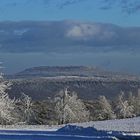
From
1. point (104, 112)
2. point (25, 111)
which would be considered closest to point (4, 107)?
point (25, 111)

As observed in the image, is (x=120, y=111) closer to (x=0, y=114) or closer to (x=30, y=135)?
(x=0, y=114)

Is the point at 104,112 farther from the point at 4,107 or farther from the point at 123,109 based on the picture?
the point at 4,107

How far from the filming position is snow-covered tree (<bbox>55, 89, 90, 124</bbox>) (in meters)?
57.9

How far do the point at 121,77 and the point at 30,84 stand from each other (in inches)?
1316

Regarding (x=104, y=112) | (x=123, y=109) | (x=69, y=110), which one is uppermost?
(x=123, y=109)

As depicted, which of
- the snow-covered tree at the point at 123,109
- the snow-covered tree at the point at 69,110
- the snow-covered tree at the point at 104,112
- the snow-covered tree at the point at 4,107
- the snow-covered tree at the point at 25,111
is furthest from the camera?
the snow-covered tree at the point at 123,109

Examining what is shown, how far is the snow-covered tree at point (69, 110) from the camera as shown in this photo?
190 ft

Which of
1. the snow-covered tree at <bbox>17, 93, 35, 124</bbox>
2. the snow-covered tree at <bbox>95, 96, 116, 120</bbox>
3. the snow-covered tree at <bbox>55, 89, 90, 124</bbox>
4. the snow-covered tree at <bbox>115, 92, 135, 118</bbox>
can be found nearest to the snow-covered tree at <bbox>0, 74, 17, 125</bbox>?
the snow-covered tree at <bbox>17, 93, 35, 124</bbox>

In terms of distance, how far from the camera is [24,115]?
183 ft

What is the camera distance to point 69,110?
5866 cm

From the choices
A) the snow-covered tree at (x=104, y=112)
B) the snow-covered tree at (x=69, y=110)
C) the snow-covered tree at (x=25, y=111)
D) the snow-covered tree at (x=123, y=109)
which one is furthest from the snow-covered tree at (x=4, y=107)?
the snow-covered tree at (x=123, y=109)

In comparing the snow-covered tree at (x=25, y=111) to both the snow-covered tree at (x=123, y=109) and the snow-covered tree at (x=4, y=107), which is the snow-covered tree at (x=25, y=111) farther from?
the snow-covered tree at (x=4, y=107)

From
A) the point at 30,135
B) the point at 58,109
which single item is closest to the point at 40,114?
the point at 58,109

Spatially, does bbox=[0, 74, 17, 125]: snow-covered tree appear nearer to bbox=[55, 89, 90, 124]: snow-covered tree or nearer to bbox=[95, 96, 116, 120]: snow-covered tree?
bbox=[55, 89, 90, 124]: snow-covered tree
